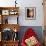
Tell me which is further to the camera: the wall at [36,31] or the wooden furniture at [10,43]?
the wall at [36,31]

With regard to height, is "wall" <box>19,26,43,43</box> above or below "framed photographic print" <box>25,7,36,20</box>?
below

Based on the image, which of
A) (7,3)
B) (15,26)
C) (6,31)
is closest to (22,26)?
(15,26)

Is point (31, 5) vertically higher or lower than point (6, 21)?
higher

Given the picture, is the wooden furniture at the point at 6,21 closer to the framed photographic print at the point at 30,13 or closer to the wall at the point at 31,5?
the wall at the point at 31,5

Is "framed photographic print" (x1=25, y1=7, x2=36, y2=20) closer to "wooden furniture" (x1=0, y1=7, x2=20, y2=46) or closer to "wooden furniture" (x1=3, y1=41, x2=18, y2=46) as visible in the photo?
"wooden furniture" (x1=0, y1=7, x2=20, y2=46)

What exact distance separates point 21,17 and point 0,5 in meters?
0.91

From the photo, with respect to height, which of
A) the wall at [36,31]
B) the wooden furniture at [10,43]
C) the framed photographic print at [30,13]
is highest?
the framed photographic print at [30,13]

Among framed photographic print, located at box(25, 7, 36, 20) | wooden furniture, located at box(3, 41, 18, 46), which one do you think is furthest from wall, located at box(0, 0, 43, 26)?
wooden furniture, located at box(3, 41, 18, 46)

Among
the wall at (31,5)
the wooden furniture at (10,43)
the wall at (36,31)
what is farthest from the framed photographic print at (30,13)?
the wooden furniture at (10,43)

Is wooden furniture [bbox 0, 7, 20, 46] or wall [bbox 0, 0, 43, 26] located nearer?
wooden furniture [bbox 0, 7, 20, 46]

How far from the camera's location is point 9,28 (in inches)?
232

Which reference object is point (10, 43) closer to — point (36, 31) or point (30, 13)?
point (36, 31)

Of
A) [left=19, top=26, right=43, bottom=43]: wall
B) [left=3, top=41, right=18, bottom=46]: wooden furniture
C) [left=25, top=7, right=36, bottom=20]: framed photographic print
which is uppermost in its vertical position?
[left=25, top=7, right=36, bottom=20]: framed photographic print

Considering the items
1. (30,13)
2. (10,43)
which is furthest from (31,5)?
(10,43)
